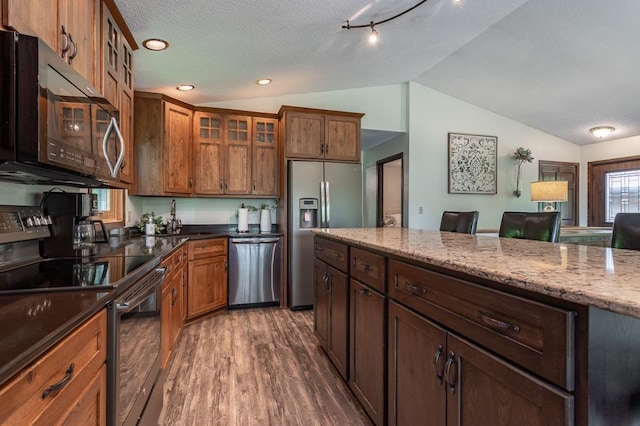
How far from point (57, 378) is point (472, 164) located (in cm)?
536

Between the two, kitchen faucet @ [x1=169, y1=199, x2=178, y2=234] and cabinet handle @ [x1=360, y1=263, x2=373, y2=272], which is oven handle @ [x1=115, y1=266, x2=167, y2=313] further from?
kitchen faucet @ [x1=169, y1=199, x2=178, y2=234]

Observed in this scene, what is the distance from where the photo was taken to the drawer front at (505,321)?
725 mm

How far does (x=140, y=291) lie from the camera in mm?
1391

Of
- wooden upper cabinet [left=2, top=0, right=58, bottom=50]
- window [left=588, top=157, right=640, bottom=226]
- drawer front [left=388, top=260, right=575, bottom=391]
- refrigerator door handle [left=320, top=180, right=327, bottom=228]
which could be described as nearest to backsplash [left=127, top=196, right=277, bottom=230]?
refrigerator door handle [left=320, top=180, right=327, bottom=228]

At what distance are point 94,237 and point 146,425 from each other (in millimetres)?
1307

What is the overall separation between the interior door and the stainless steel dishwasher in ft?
15.4

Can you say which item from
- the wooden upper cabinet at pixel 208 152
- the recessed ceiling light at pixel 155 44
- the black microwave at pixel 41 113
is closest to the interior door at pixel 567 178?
the wooden upper cabinet at pixel 208 152

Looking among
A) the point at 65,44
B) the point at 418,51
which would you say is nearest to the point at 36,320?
the point at 65,44

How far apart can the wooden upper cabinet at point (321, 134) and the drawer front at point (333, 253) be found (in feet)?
5.05

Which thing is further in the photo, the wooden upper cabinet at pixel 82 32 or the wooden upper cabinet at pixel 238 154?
the wooden upper cabinet at pixel 238 154

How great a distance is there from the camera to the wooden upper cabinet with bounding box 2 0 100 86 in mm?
1138

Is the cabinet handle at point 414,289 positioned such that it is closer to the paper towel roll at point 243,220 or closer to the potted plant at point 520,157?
the paper towel roll at point 243,220

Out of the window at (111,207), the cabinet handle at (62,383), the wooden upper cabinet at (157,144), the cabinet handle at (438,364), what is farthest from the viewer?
the wooden upper cabinet at (157,144)

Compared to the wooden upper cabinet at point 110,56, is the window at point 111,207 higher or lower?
lower
